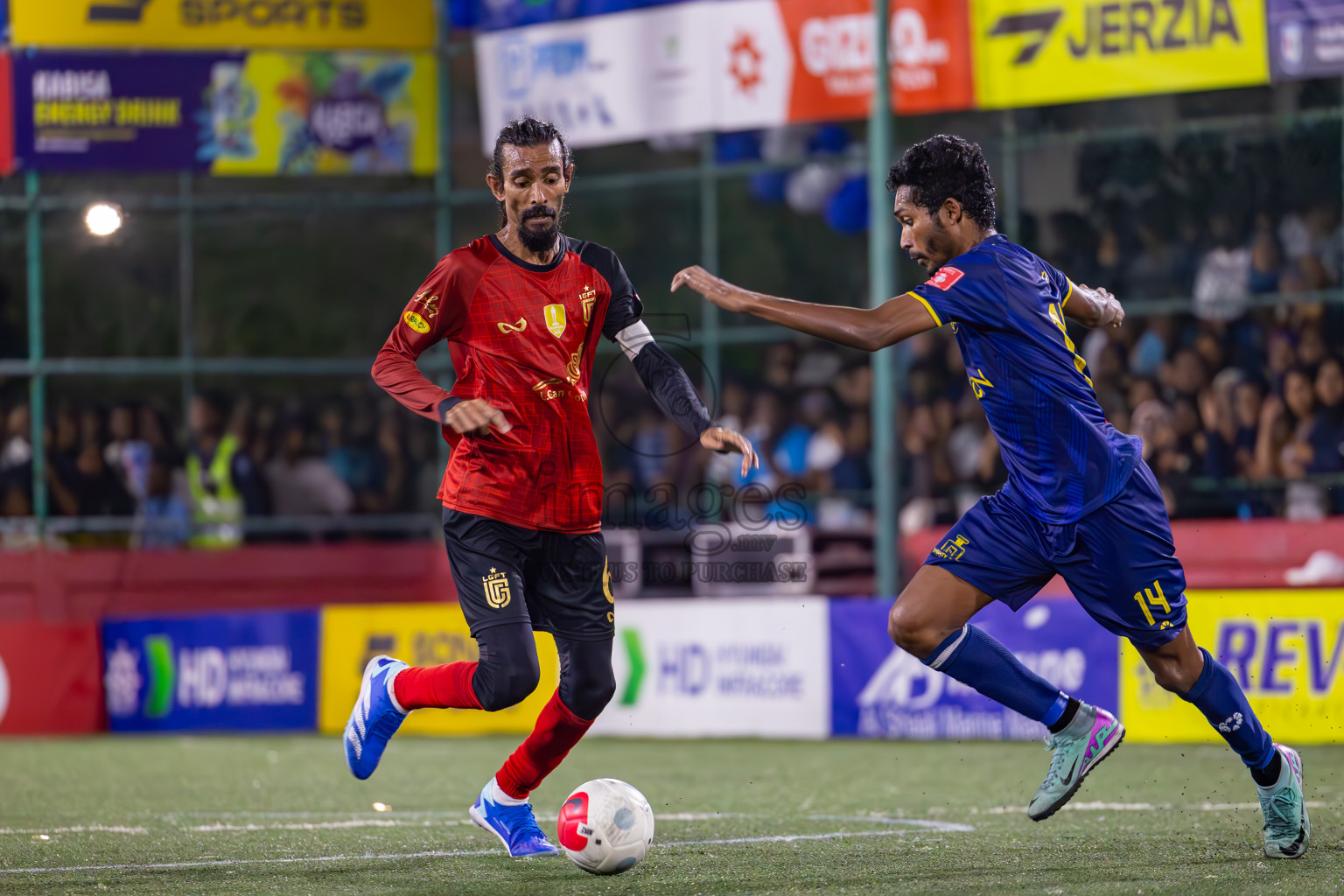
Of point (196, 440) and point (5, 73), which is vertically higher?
point (5, 73)

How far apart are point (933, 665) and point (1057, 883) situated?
3.50ft

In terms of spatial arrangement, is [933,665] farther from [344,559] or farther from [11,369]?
[11,369]

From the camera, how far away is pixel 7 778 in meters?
9.99

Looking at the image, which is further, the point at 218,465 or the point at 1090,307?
the point at 218,465

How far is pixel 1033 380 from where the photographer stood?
231 inches

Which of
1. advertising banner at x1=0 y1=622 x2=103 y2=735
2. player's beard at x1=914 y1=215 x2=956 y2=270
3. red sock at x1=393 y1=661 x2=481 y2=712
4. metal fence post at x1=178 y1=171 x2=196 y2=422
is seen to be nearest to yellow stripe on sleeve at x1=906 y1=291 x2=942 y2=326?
player's beard at x1=914 y1=215 x2=956 y2=270

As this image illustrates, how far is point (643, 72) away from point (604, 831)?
10998 millimetres

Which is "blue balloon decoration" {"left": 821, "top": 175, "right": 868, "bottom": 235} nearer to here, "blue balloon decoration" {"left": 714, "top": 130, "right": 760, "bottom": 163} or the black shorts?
"blue balloon decoration" {"left": 714, "top": 130, "right": 760, "bottom": 163}

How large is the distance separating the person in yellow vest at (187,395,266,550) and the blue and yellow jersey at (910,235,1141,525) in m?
11.7

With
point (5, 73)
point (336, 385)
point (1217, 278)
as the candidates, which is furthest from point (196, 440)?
point (1217, 278)

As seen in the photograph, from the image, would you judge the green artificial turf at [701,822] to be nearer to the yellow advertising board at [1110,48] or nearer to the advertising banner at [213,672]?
the advertising banner at [213,672]

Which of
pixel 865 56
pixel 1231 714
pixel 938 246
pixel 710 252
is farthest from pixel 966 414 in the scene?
pixel 1231 714

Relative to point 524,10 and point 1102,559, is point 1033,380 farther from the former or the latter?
point 524,10

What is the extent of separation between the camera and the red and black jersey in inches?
240
